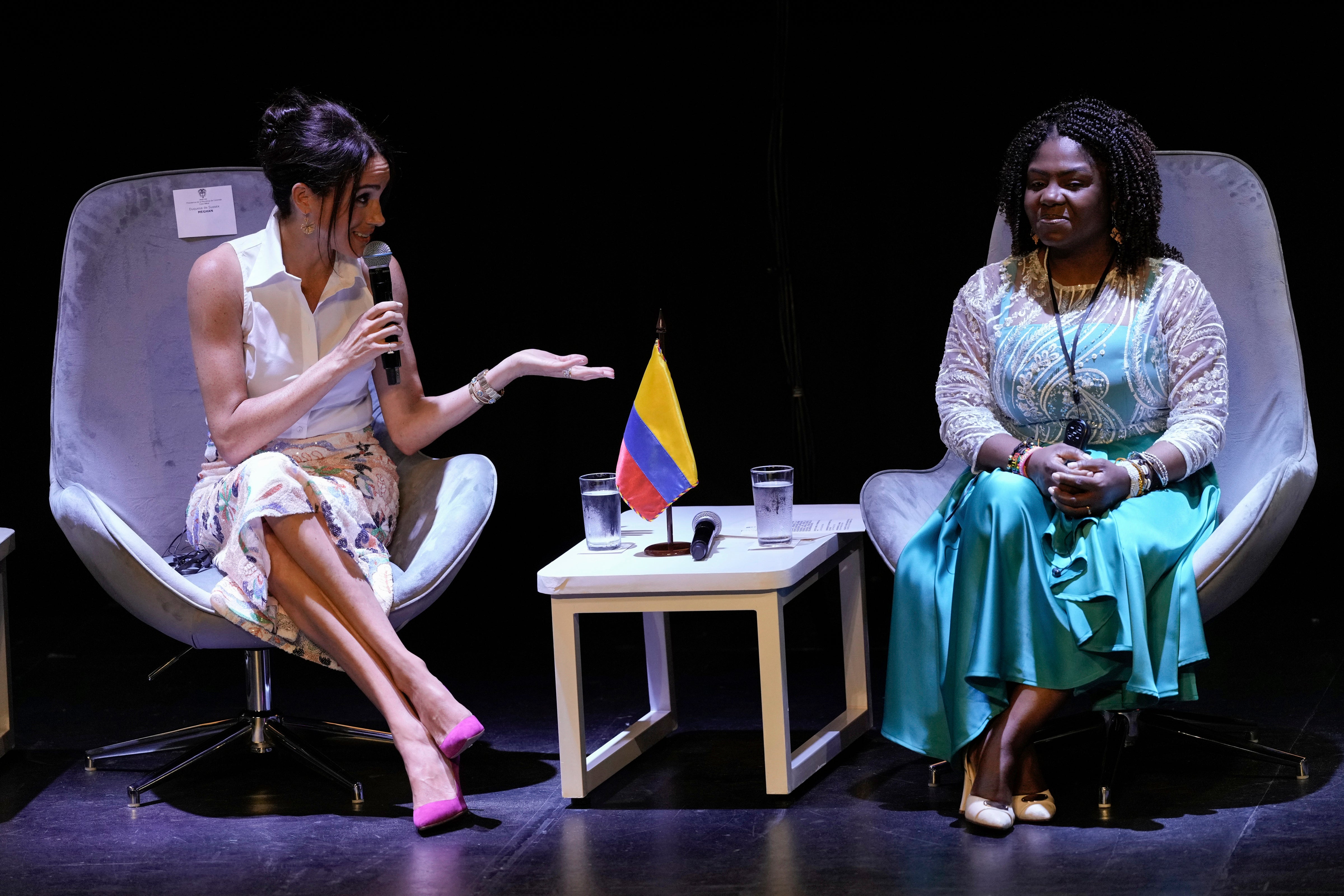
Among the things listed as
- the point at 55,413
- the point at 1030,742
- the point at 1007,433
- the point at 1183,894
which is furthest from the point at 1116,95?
the point at 55,413

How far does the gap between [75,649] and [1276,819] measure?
118 inches

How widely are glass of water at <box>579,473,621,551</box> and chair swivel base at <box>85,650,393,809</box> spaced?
0.58 meters

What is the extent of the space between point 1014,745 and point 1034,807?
0.35 ft

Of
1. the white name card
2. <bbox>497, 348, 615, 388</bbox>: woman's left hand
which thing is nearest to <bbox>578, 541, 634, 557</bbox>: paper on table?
<bbox>497, 348, 615, 388</bbox>: woman's left hand

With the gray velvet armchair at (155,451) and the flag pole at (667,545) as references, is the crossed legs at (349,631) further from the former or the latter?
the flag pole at (667,545)

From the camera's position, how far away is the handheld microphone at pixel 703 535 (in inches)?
112

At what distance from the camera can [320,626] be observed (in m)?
2.88

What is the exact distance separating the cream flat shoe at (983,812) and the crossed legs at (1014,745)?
1 cm

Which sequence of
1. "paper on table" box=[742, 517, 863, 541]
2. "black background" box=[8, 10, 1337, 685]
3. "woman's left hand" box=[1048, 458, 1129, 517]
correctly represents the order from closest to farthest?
1. "woman's left hand" box=[1048, 458, 1129, 517]
2. "paper on table" box=[742, 517, 863, 541]
3. "black background" box=[8, 10, 1337, 685]

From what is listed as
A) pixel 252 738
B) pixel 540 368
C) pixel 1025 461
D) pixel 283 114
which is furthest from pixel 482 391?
pixel 1025 461

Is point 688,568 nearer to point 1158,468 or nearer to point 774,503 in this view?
point 774,503

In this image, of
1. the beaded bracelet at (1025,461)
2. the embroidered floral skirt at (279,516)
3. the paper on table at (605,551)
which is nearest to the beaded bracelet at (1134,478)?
the beaded bracelet at (1025,461)

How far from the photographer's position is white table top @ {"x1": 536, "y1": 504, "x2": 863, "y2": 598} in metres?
2.75

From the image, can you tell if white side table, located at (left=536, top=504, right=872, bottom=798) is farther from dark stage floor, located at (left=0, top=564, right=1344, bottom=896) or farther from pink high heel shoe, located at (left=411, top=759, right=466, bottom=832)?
pink high heel shoe, located at (left=411, top=759, right=466, bottom=832)
